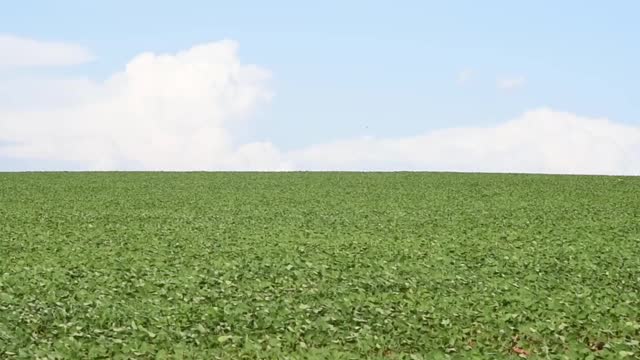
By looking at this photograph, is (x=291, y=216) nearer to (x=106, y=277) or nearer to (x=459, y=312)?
(x=106, y=277)

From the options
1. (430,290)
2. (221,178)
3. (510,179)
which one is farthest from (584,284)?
(221,178)

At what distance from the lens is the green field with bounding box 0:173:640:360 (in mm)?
15711

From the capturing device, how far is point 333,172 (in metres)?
72.1

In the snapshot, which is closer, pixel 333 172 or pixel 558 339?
pixel 558 339

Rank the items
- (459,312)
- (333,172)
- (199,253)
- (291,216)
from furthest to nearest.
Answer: (333,172) < (291,216) < (199,253) < (459,312)

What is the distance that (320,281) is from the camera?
21.1 m

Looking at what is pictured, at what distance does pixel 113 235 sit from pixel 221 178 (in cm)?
3393

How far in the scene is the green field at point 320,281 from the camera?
1571cm

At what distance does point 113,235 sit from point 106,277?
1033 cm

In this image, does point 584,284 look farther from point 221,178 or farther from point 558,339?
point 221,178

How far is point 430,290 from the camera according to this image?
2059 centimetres

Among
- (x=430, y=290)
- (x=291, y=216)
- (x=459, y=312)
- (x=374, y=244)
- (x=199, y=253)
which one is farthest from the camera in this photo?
(x=291, y=216)

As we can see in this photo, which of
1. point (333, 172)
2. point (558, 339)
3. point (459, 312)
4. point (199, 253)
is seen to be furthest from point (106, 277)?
point (333, 172)

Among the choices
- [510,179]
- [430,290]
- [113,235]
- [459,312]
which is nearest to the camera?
[459,312]
